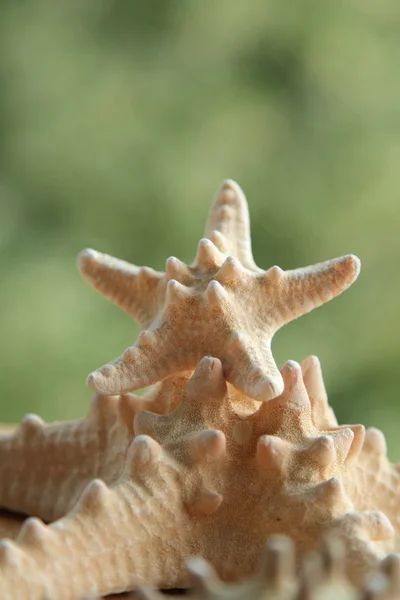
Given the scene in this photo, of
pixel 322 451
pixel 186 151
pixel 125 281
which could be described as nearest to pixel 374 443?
pixel 322 451

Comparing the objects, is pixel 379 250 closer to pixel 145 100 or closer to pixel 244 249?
pixel 145 100

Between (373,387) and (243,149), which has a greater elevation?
(243,149)

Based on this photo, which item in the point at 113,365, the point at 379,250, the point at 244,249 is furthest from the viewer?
the point at 379,250

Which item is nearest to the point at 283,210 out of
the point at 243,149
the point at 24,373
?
the point at 243,149

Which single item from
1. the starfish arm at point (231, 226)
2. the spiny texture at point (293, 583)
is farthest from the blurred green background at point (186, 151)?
the spiny texture at point (293, 583)

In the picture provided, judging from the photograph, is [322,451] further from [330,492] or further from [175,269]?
[175,269]

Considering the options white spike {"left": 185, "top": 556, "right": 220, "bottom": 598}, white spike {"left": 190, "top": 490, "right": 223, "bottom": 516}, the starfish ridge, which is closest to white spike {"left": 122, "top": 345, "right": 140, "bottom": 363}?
the starfish ridge

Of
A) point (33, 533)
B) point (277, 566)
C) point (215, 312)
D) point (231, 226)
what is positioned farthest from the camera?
point (231, 226)
